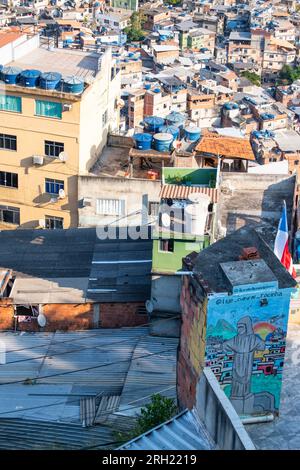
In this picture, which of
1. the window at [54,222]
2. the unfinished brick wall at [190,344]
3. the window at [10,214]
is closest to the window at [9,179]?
the window at [10,214]

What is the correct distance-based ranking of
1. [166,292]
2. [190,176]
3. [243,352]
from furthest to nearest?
[190,176] < [166,292] < [243,352]

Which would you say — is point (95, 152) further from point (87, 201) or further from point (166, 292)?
point (166, 292)

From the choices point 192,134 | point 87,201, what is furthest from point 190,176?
point 192,134

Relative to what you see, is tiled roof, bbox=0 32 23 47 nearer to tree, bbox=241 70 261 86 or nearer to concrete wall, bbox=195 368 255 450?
concrete wall, bbox=195 368 255 450

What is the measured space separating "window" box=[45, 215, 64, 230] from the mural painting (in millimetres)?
15334

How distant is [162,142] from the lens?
29875 millimetres

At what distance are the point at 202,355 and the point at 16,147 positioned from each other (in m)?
16.3

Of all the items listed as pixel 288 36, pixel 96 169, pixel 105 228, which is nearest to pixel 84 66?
pixel 96 169

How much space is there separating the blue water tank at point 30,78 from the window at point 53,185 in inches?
137

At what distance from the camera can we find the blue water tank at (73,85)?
91.9ft

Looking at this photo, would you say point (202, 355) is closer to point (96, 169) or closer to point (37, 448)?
point (37, 448)

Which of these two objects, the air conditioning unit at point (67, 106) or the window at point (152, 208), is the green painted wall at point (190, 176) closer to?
the window at point (152, 208)

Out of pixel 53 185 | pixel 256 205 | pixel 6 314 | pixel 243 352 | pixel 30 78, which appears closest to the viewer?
pixel 243 352

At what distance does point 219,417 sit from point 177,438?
1.11 meters
